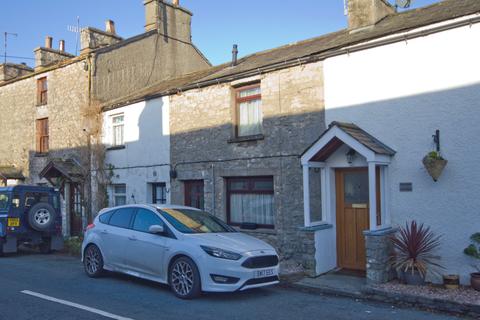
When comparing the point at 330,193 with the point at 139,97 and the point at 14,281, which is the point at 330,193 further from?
the point at 139,97

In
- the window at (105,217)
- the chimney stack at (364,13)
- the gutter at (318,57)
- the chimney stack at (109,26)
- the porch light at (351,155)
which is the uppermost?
the chimney stack at (109,26)

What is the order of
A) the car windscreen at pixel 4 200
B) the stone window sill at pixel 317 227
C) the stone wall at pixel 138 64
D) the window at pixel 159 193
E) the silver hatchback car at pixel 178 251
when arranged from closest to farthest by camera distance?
A: 1. the silver hatchback car at pixel 178 251
2. the stone window sill at pixel 317 227
3. the car windscreen at pixel 4 200
4. the window at pixel 159 193
5. the stone wall at pixel 138 64

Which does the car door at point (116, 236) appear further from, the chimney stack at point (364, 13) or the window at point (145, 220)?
the chimney stack at point (364, 13)

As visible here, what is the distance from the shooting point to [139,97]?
16109mm

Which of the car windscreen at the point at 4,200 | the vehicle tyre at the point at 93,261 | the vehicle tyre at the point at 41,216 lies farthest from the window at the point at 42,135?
the vehicle tyre at the point at 93,261

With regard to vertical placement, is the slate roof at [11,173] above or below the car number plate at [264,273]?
above

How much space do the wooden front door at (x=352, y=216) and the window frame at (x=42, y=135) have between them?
15183 millimetres

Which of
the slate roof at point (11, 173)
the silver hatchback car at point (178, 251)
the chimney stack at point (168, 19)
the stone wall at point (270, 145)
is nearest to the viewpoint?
the silver hatchback car at point (178, 251)

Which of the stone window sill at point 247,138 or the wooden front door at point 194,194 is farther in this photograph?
the wooden front door at point 194,194

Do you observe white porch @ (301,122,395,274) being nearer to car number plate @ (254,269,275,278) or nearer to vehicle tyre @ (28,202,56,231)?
car number plate @ (254,269,275,278)

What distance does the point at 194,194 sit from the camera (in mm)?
14398

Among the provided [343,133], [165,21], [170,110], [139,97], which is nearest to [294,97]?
[343,133]

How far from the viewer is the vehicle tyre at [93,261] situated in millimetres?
9812

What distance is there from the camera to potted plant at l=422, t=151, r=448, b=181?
8.70 meters
